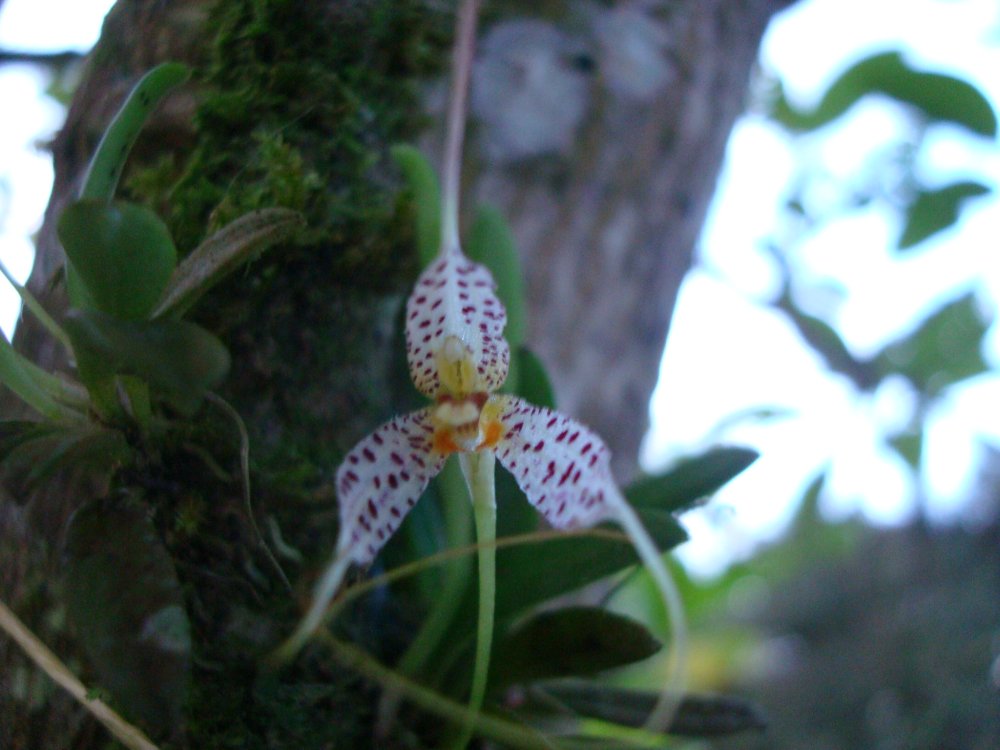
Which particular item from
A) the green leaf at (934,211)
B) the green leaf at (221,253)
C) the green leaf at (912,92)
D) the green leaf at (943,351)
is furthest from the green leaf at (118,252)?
the green leaf at (943,351)

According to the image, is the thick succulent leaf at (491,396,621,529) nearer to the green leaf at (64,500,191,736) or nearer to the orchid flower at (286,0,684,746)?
the orchid flower at (286,0,684,746)

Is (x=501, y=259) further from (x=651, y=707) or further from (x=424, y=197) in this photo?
(x=651, y=707)

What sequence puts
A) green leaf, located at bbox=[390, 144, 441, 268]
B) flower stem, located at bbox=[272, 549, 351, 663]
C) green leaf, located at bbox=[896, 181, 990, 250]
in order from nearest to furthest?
flower stem, located at bbox=[272, 549, 351, 663], green leaf, located at bbox=[390, 144, 441, 268], green leaf, located at bbox=[896, 181, 990, 250]

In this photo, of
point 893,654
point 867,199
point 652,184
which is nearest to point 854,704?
point 893,654

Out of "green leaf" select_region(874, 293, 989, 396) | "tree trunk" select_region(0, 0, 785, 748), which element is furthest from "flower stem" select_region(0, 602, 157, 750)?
"green leaf" select_region(874, 293, 989, 396)

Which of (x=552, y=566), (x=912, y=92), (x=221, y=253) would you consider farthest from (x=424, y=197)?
(x=912, y=92)

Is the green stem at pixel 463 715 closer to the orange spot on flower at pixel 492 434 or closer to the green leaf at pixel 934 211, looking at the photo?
the orange spot on flower at pixel 492 434

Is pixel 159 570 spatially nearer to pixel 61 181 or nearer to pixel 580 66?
pixel 61 181
